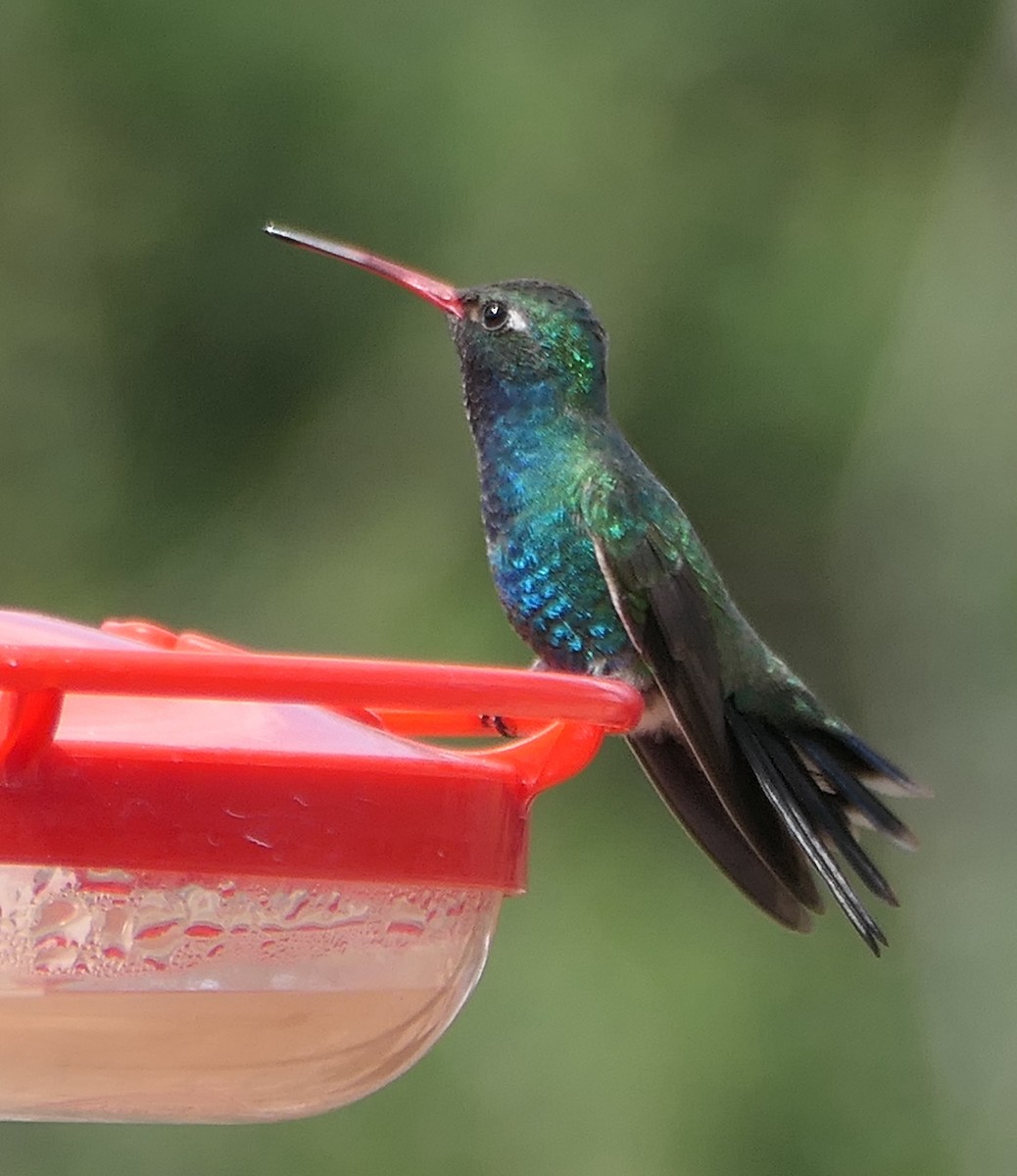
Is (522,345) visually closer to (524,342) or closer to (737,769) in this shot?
(524,342)

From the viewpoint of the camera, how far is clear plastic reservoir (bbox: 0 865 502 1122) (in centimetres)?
167

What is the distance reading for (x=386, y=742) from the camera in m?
1.88

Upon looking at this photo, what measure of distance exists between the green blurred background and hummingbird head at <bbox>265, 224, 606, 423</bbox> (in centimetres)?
295

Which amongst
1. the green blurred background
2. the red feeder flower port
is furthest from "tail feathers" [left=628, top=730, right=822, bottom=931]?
the green blurred background

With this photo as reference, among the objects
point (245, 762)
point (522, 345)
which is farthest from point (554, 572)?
point (245, 762)

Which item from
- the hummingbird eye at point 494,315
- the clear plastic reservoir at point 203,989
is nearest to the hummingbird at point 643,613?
the hummingbird eye at point 494,315

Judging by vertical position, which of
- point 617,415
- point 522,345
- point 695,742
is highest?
point 522,345

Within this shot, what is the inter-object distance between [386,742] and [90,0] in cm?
647

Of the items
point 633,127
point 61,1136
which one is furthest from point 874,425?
point 61,1136

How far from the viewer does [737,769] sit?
10.3ft

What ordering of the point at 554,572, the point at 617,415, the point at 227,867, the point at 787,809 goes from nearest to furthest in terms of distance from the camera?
the point at 227,867, the point at 787,809, the point at 554,572, the point at 617,415

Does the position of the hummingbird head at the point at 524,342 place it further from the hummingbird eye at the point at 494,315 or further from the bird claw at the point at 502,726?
the bird claw at the point at 502,726

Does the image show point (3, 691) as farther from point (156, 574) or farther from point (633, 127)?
point (633, 127)

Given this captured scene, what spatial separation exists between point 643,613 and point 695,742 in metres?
0.34
